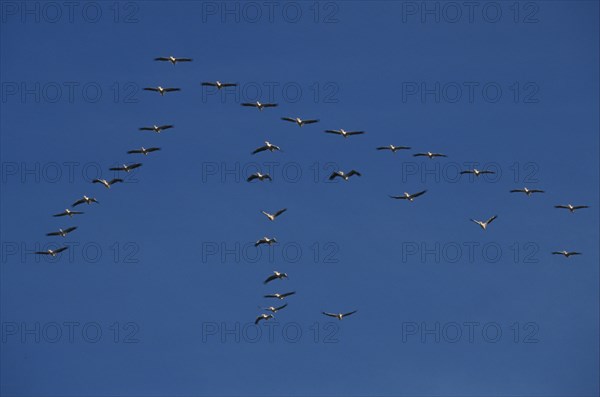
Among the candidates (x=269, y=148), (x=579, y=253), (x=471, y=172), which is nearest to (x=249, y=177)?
(x=269, y=148)

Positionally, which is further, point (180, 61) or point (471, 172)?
point (471, 172)

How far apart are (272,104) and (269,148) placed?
4563 mm

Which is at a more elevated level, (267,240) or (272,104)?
(272,104)

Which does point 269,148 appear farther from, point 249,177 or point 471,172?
point 471,172

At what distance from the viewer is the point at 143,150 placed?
150 m

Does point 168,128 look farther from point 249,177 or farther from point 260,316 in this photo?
point 260,316

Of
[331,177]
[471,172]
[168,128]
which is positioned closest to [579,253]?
[471,172]

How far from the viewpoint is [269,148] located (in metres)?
147

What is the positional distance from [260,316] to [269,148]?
22052 mm

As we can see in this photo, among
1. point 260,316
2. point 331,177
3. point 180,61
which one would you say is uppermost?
point 180,61

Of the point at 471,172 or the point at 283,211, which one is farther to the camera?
the point at 471,172

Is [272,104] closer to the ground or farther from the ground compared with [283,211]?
farther from the ground

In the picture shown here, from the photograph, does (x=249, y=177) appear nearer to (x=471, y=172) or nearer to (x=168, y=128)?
(x=168, y=128)

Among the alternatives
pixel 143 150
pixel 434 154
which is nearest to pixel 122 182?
pixel 143 150
